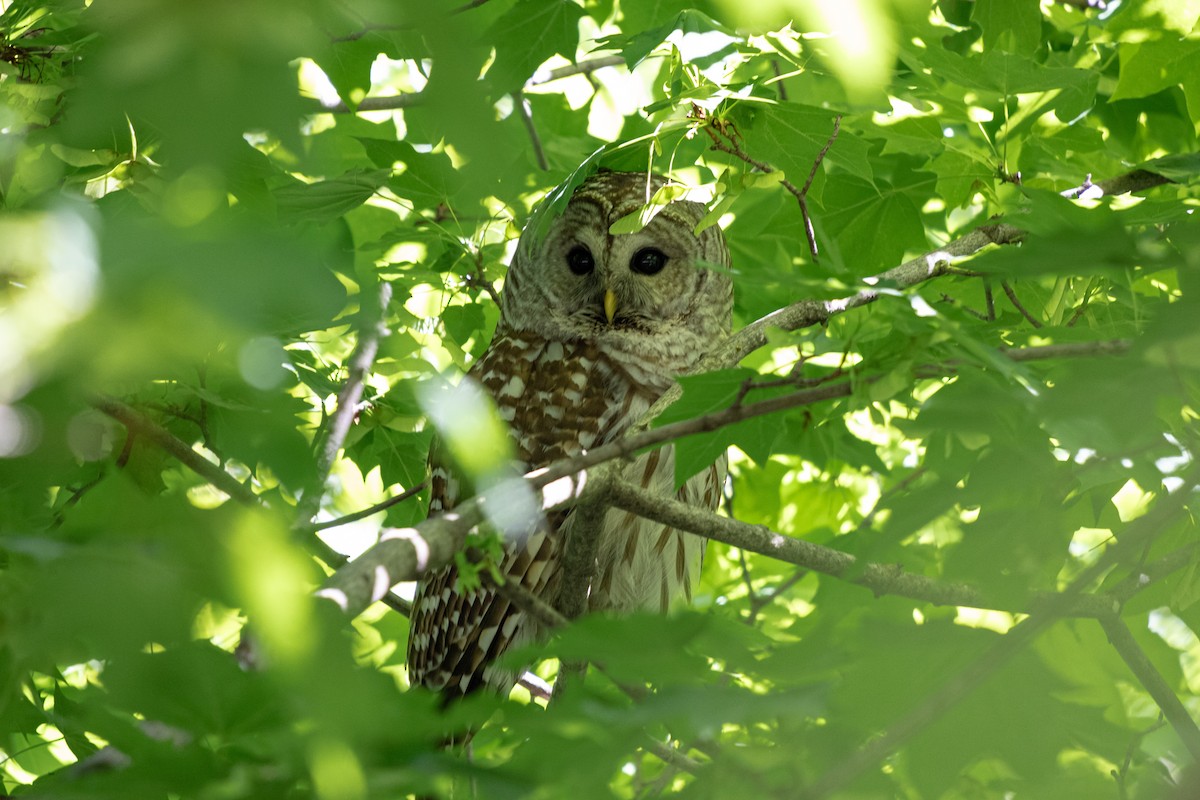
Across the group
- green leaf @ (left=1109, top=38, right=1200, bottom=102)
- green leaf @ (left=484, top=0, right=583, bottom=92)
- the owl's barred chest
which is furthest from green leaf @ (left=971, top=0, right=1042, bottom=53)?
the owl's barred chest

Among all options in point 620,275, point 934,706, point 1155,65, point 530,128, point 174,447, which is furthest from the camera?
point 620,275

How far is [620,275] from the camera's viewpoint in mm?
4023

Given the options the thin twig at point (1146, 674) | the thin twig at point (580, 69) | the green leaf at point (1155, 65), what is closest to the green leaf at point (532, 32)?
the thin twig at point (580, 69)

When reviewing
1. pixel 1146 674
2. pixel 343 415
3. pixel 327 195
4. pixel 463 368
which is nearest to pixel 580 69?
pixel 463 368

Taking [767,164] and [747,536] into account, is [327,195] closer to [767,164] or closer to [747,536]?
[767,164]

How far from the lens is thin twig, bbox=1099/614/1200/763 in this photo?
6.46ft

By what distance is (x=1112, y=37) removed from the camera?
9.15 ft

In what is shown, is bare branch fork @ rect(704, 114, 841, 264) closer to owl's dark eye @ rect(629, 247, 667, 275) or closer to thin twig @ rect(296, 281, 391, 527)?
thin twig @ rect(296, 281, 391, 527)

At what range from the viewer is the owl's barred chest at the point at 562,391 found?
11.3ft

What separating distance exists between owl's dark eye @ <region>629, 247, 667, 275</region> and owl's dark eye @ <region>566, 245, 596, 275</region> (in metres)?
0.17

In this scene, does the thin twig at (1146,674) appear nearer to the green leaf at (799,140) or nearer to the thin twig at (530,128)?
the green leaf at (799,140)

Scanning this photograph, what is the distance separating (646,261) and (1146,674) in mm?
2416

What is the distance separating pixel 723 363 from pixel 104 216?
5.37 feet

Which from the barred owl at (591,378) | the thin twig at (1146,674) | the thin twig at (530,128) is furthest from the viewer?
the thin twig at (530,128)
